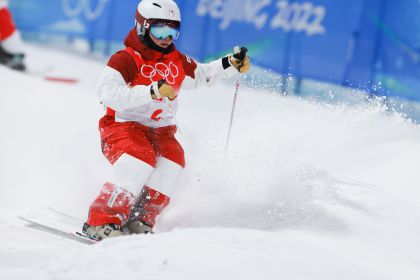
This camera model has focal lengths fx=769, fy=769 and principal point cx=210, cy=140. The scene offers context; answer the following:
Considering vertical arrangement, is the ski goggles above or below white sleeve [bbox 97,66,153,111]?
above

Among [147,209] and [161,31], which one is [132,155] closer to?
[147,209]

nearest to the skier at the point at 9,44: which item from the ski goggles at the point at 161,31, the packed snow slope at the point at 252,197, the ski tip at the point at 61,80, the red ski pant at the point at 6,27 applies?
the red ski pant at the point at 6,27

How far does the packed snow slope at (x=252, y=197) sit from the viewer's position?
3.46 m

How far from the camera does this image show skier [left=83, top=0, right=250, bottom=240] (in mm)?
4609

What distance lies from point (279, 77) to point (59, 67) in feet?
26.2

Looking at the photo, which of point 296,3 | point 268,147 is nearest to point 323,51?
point 296,3

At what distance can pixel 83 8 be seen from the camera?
13820 mm

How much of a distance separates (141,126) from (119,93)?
436mm

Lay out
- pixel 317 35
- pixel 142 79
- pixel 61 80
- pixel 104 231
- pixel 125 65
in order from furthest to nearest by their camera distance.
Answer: pixel 61 80
pixel 317 35
pixel 142 79
pixel 125 65
pixel 104 231

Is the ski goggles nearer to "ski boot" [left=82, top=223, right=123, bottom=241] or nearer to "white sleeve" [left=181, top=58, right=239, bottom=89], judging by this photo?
"white sleeve" [left=181, top=58, right=239, bottom=89]

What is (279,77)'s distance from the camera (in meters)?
5.93

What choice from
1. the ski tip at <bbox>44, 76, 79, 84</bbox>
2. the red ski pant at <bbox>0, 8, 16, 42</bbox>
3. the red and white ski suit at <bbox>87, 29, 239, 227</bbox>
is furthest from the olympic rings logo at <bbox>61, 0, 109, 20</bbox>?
the red and white ski suit at <bbox>87, 29, 239, 227</bbox>

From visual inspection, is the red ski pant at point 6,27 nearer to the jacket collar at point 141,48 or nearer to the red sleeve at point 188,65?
the red sleeve at point 188,65

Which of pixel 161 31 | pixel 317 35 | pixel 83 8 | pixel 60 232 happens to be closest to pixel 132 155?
pixel 60 232
